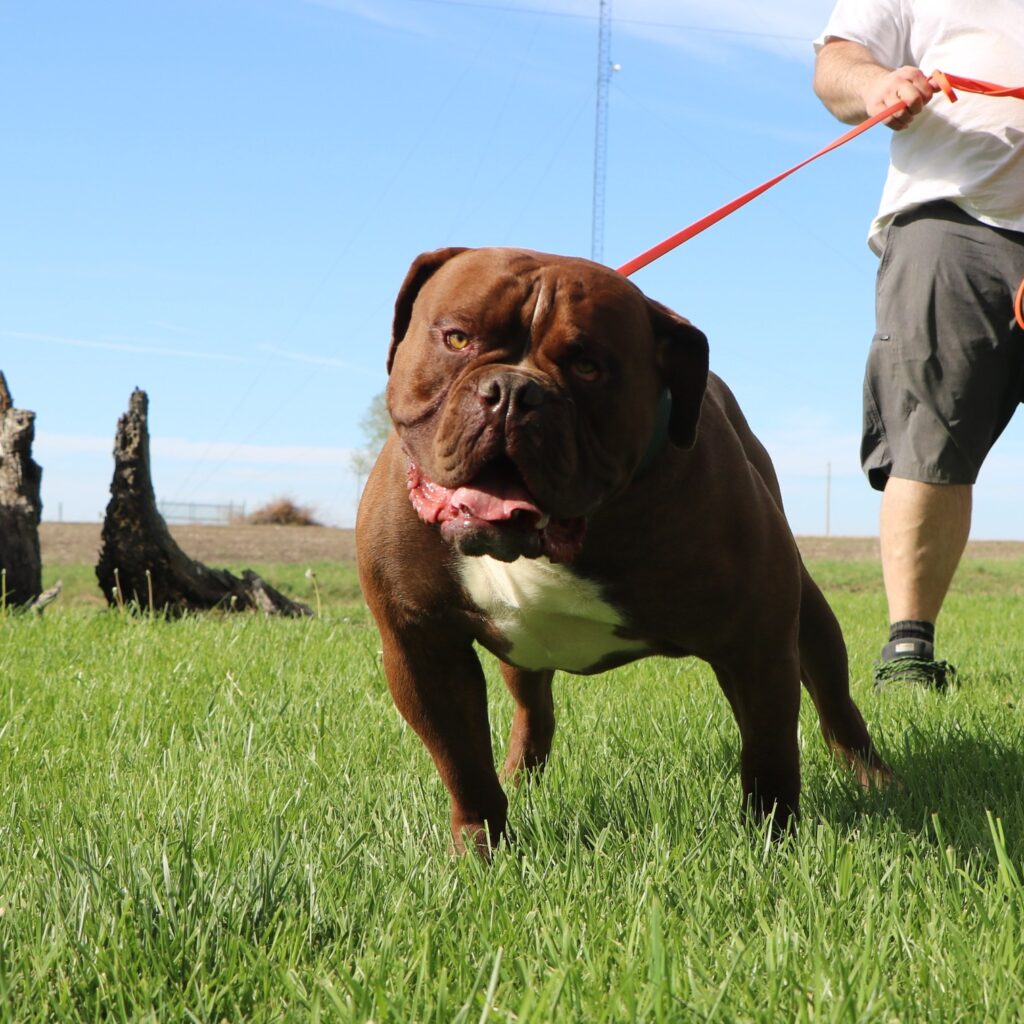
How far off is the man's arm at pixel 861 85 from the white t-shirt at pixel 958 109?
107 mm

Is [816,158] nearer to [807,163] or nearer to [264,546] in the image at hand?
[807,163]

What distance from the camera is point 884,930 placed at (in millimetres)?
2143

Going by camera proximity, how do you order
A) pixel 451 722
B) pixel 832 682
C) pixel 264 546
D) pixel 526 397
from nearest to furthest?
pixel 526 397 → pixel 451 722 → pixel 832 682 → pixel 264 546

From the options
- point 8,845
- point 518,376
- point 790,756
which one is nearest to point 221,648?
point 8,845

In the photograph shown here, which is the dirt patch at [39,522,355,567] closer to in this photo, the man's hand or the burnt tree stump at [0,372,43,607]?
the burnt tree stump at [0,372,43,607]

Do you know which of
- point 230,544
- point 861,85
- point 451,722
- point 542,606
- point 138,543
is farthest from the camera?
point 230,544

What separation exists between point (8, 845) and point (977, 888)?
1999 millimetres

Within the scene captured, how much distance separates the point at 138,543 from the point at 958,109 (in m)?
5.44

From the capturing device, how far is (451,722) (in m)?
2.76

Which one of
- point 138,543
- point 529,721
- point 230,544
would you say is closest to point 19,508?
point 138,543

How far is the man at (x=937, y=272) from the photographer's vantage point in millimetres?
4711

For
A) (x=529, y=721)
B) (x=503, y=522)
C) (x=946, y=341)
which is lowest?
(x=529, y=721)

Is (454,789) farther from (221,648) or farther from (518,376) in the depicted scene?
(221,648)

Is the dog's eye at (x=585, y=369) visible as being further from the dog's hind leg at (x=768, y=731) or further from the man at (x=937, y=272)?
the man at (x=937, y=272)
